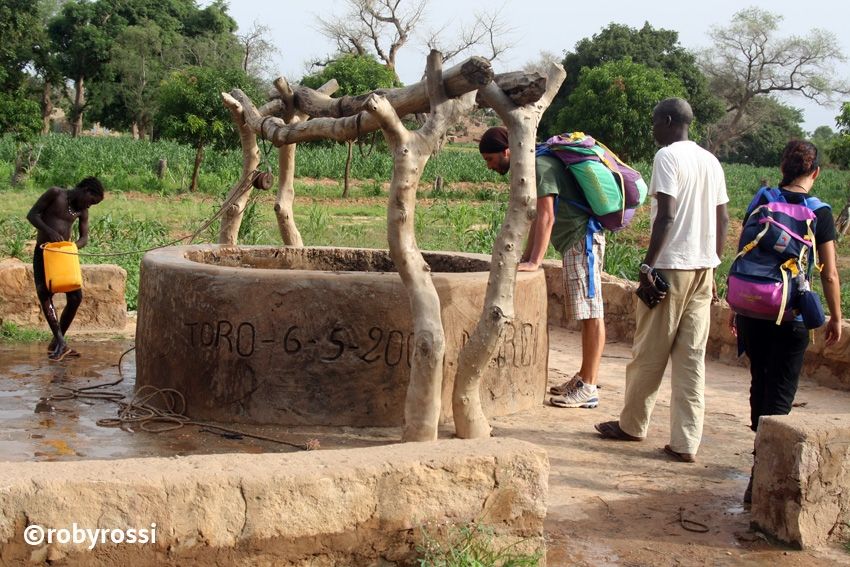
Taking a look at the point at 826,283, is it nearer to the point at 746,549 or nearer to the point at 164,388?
the point at 746,549

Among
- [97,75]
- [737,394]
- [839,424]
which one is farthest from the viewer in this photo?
[97,75]

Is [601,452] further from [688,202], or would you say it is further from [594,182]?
[594,182]

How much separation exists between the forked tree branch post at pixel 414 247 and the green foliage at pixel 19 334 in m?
4.13

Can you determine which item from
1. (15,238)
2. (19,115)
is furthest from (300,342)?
(19,115)

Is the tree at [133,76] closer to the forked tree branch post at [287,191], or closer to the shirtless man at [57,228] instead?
the shirtless man at [57,228]

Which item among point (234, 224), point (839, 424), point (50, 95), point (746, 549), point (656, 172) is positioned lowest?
point (746, 549)

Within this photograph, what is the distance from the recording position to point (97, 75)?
1655 inches

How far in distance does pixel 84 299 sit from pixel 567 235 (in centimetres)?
422

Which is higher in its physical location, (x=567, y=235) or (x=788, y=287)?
(x=567, y=235)

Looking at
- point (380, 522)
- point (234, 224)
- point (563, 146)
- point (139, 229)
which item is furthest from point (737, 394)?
point (139, 229)

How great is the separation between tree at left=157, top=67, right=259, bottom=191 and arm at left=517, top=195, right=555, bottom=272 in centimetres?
1556

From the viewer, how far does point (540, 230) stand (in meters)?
5.66

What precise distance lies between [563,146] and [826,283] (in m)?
1.76

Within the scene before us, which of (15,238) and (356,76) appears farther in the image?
(356,76)
